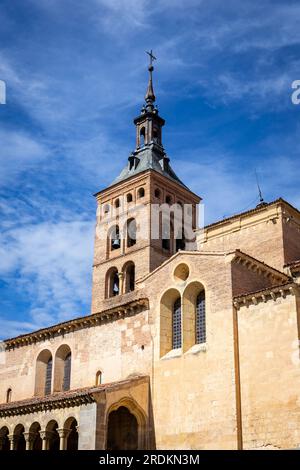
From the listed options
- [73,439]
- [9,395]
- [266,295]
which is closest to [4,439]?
[73,439]

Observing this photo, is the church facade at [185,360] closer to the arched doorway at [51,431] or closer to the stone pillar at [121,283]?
the arched doorway at [51,431]

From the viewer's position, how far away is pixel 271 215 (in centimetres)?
3372

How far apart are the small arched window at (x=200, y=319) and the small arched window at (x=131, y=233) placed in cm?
1633

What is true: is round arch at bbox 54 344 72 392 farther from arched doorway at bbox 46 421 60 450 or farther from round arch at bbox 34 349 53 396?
arched doorway at bbox 46 421 60 450

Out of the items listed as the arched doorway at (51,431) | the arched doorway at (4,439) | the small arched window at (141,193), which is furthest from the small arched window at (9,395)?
the small arched window at (141,193)

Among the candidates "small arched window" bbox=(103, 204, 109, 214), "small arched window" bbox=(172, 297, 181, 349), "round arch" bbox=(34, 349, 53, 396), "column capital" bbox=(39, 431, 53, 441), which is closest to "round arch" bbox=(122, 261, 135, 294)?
"small arched window" bbox=(103, 204, 109, 214)

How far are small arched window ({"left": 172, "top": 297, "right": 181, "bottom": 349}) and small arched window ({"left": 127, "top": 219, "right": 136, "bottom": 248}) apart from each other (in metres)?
15.3

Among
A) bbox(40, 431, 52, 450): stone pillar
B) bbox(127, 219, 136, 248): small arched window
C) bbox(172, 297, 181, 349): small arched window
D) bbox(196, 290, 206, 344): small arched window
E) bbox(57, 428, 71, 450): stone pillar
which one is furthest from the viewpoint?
bbox(127, 219, 136, 248): small arched window

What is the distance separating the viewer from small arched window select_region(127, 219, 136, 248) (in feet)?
147

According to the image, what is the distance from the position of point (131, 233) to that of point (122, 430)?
59.1 feet

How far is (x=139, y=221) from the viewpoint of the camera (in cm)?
4425

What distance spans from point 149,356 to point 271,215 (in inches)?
387
